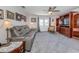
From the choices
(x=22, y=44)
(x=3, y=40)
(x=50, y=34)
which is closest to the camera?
(x=3, y=40)

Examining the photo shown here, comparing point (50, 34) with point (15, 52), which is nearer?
point (15, 52)

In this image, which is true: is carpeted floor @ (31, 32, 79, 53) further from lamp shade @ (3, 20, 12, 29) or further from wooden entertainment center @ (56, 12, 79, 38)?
lamp shade @ (3, 20, 12, 29)

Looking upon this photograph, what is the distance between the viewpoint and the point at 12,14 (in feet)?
6.60

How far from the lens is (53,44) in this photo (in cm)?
210

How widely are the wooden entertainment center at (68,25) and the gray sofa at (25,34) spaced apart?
57 centimetres

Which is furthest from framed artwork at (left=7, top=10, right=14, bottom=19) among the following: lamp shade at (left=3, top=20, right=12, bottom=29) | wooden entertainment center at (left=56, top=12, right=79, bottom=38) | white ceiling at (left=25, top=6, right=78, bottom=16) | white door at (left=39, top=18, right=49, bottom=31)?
wooden entertainment center at (left=56, top=12, right=79, bottom=38)

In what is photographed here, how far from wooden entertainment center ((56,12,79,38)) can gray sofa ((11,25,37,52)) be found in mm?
568

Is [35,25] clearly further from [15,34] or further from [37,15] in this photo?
[15,34]

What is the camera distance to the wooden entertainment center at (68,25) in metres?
2.09

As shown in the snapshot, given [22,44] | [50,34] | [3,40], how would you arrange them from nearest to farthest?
[3,40] → [22,44] → [50,34]

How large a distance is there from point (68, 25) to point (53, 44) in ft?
1.72

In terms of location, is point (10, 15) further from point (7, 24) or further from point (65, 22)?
point (65, 22)
